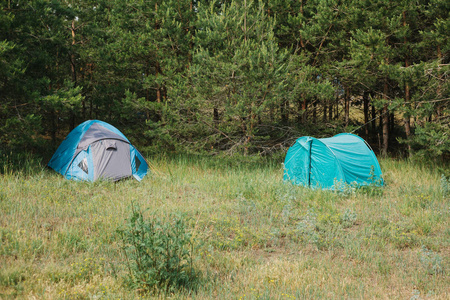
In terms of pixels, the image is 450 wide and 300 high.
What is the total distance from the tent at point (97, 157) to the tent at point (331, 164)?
15.1 ft

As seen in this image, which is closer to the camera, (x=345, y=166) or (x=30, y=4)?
(x=345, y=166)

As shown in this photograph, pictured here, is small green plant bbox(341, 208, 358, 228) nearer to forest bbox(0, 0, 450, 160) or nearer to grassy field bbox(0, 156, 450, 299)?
grassy field bbox(0, 156, 450, 299)

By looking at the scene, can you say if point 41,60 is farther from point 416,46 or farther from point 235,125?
point 416,46

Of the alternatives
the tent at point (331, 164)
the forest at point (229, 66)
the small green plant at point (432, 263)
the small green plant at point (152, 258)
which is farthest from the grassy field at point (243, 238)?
the forest at point (229, 66)

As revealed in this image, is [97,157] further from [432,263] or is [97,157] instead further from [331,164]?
[432,263]

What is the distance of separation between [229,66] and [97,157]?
16.0 ft

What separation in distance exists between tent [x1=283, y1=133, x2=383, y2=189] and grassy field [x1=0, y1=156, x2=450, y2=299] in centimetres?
51

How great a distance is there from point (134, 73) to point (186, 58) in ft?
11.5

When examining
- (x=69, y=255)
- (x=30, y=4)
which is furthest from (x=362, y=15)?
(x=69, y=255)

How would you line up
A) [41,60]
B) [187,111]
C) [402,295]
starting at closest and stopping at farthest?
[402,295], [41,60], [187,111]

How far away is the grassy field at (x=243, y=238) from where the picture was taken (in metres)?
3.88

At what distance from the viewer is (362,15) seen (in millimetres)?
13172

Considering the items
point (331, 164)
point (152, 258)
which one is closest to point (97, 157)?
point (152, 258)

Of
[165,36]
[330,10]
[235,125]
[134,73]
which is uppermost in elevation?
[330,10]
